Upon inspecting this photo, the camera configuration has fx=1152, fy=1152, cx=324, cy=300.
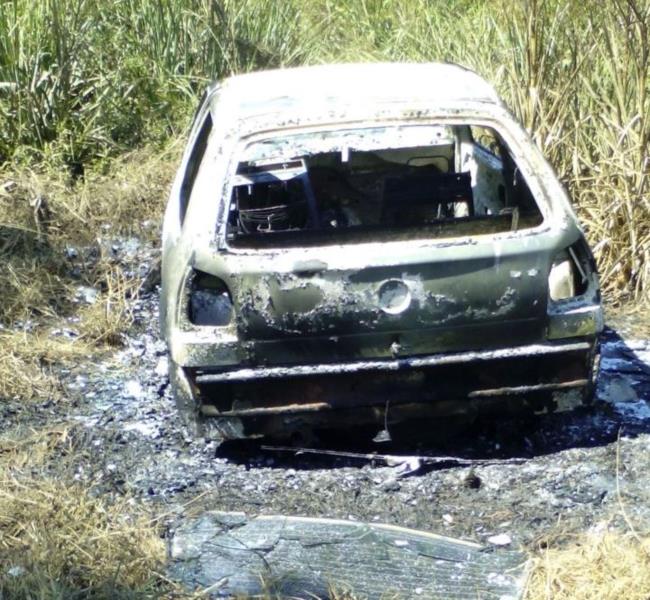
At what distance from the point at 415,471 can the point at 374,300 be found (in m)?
0.87

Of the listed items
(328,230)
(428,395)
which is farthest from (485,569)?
(328,230)

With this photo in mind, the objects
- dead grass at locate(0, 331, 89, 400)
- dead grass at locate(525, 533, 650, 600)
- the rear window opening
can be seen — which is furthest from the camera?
dead grass at locate(0, 331, 89, 400)

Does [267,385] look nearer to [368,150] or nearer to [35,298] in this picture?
[368,150]

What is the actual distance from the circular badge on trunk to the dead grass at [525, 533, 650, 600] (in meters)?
1.07

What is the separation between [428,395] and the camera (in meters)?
4.66

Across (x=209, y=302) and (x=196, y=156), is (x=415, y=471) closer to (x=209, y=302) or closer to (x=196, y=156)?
(x=209, y=302)

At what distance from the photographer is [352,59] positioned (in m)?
9.91

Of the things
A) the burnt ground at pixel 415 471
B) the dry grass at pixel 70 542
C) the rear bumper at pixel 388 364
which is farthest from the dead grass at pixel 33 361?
the rear bumper at pixel 388 364

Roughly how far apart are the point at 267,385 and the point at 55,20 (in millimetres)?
5109

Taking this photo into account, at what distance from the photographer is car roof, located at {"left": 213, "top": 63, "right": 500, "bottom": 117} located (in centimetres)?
493

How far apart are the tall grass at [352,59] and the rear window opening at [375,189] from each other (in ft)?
3.96

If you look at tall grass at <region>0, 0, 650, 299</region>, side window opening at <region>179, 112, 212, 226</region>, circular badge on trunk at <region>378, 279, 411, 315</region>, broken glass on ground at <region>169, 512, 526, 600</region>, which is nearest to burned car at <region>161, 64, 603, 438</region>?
circular badge on trunk at <region>378, 279, 411, 315</region>

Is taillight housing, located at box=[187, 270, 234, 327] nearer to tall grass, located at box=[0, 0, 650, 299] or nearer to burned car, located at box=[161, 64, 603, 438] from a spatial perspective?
burned car, located at box=[161, 64, 603, 438]

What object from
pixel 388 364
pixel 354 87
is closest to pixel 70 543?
pixel 388 364
